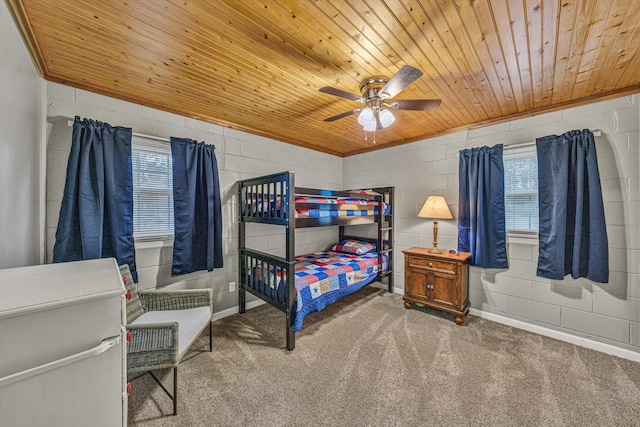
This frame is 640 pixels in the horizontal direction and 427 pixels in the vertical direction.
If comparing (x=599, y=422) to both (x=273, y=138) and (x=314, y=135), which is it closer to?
(x=314, y=135)

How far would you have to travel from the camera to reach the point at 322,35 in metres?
1.51

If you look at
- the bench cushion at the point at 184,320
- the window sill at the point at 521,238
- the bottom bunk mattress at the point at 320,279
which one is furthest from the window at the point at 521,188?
the bench cushion at the point at 184,320

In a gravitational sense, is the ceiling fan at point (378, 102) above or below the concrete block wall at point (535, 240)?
above

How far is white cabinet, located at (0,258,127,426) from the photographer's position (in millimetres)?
778

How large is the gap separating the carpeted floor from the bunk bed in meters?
0.39

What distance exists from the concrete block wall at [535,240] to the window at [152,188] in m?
2.80

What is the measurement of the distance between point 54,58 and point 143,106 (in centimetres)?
71

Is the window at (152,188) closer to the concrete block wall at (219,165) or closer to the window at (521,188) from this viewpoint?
the concrete block wall at (219,165)

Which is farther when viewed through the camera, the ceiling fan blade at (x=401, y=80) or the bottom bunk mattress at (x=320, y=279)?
the bottom bunk mattress at (x=320, y=279)

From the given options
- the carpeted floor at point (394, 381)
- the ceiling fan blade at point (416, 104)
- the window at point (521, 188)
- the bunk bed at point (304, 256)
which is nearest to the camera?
the carpeted floor at point (394, 381)

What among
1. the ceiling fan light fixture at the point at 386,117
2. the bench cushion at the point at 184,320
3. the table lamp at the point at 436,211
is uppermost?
the ceiling fan light fixture at the point at 386,117

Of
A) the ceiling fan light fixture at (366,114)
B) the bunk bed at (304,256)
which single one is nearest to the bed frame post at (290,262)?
the bunk bed at (304,256)

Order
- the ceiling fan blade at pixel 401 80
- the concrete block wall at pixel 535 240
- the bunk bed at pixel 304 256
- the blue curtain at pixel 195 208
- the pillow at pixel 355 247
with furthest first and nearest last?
the pillow at pixel 355 247 < the blue curtain at pixel 195 208 < the bunk bed at pixel 304 256 < the concrete block wall at pixel 535 240 < the ceiling fan blade at pixel 401 80

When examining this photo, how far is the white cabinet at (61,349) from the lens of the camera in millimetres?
778
